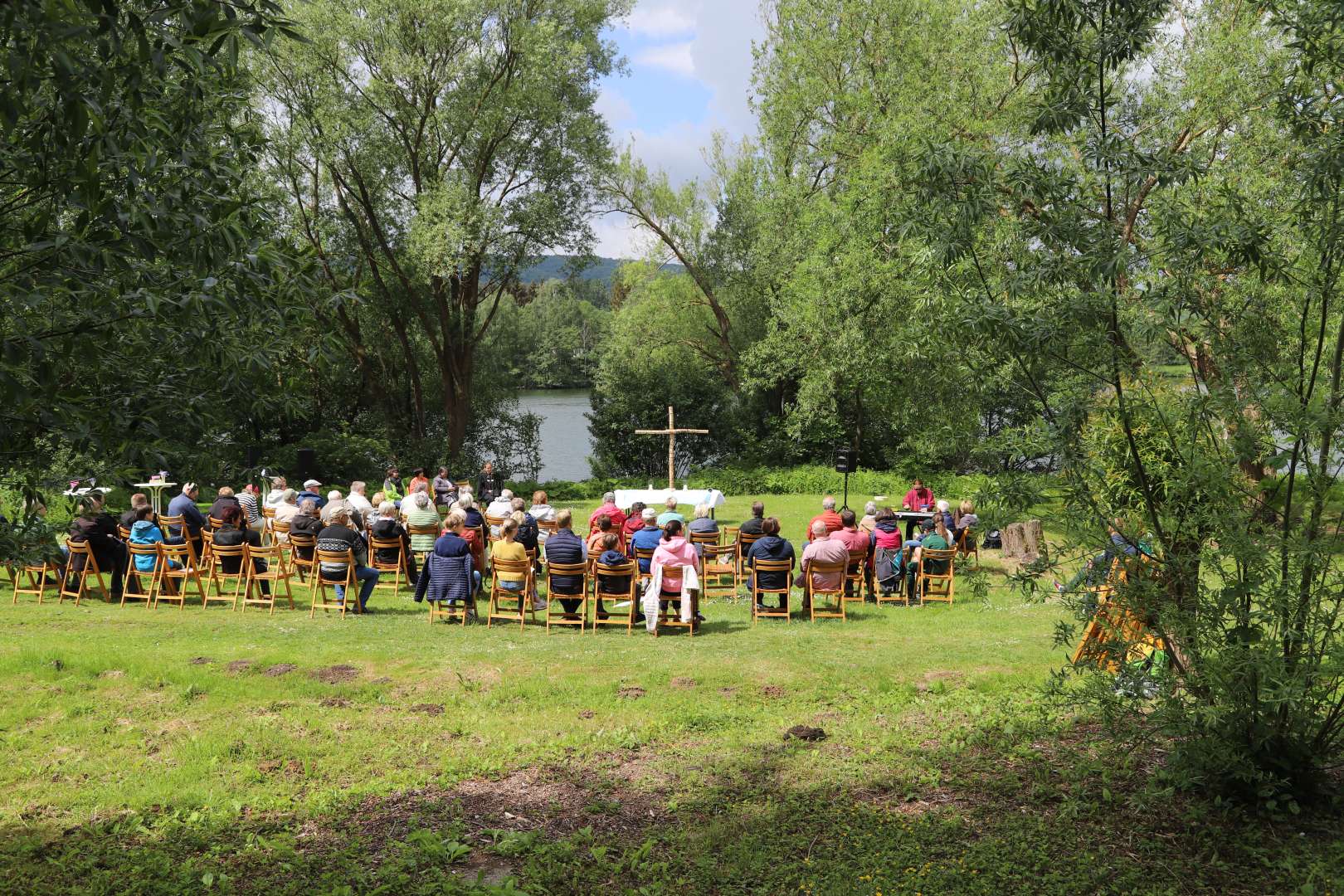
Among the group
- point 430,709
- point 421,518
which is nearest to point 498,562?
point 421,518

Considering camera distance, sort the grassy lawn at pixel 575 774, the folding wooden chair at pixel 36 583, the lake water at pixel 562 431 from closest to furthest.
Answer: the grassy lawn at pixel 575 774 < the folding wooden chair at pixel 36 583 < the lake water at pixel 562 431

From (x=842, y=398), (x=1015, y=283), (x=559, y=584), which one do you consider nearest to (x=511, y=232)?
(x=842, y=398)

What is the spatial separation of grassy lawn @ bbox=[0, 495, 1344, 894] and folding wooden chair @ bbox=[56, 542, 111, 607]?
1779 mm

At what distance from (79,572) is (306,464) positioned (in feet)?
46.5

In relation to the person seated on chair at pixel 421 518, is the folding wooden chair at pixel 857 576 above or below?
below

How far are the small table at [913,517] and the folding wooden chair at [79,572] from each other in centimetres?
1039

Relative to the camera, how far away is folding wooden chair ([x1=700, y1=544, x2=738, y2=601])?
40.7 feet

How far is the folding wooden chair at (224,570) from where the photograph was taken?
447 inches

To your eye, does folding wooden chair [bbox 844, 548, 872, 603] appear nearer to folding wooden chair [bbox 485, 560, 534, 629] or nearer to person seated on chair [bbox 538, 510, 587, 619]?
person seated on chair [bbox 538, 510, 587, 619]

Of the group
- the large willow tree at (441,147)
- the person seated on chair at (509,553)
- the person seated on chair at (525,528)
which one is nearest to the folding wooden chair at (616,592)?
the person seated on chair at (509,553)

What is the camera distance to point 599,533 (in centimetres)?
1152

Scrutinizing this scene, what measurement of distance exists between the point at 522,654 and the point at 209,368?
547 cm

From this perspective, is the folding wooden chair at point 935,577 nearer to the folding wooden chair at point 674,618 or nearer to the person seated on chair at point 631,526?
the folding wooden chair at point 674,618

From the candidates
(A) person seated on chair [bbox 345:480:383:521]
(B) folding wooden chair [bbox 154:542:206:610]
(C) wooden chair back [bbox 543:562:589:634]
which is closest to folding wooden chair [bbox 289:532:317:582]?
(B) folding wooden chair [bbox 154:542:206:610]
